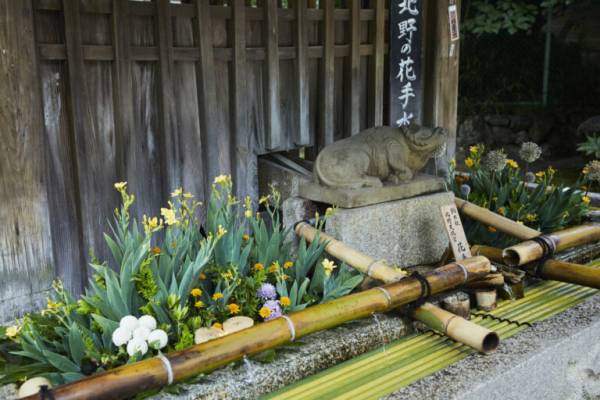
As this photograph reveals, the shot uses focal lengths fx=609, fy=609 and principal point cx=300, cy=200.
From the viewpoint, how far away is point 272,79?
4.88 m

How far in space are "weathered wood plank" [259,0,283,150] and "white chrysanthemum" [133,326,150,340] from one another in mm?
2586

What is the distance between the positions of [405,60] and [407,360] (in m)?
3.23

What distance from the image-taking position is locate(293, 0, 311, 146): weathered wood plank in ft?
16.3

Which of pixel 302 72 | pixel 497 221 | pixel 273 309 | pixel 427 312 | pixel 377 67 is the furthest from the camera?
pixel 377 67

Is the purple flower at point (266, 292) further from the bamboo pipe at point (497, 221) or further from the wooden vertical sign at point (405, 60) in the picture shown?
the wooden vertical sign at point (405, 60)

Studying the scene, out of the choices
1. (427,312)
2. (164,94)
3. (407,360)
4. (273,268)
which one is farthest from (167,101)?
(407,360)

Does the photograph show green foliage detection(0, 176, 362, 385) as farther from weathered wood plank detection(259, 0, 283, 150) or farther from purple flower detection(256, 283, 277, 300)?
weathered wood plank detection(259, 0, 283, 150)

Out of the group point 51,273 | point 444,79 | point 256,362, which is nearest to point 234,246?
point 256,362

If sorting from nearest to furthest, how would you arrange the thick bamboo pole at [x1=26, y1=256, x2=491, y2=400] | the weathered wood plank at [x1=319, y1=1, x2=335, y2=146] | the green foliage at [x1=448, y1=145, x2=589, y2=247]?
1. the thick bamboo pole at [x1=26, y1=256, x2=491, y2=400]
2. the green foliage at [x1=448, y1=145, x2=589, y2=247]
3. the weathered wood plank at [x1=319, y1=1, x2=335, y2=146]

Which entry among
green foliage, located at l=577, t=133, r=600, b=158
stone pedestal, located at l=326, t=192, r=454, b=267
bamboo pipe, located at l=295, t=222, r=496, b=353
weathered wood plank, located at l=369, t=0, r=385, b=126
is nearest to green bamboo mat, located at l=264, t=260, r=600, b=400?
bamboo pipe, located at l=295, t=222, r=496, b=353

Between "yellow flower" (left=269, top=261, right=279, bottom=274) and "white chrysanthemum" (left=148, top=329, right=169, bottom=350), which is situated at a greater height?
"yellow flower" (left=269, top=261, right=279, bottom=274)

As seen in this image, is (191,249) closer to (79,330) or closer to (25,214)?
(79,330)

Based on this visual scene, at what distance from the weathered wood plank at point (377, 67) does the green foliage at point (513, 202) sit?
85 cm

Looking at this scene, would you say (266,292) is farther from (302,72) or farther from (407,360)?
(302,72)
